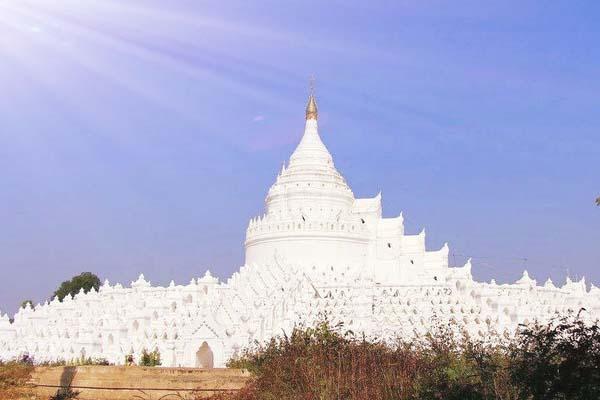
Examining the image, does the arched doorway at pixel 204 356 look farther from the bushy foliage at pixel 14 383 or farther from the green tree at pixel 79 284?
A: the green tree at pixel 79 284

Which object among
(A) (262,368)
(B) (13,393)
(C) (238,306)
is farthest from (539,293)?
(B) (13,393)

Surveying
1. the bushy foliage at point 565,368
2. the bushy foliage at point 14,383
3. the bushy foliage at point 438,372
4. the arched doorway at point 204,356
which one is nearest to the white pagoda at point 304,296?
the arched doorway at point 204,356

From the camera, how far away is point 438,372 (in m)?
14.7

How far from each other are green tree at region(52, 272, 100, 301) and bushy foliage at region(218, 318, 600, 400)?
8238cm

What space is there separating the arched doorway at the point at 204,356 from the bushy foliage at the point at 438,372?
25.3m

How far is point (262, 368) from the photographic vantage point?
16469mm

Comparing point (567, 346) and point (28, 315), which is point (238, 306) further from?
point (567, 346)

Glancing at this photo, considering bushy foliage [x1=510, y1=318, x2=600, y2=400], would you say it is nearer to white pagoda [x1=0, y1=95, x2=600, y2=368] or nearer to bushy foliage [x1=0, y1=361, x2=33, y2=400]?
bushy foliage [x1=0, y1=361, x2=33, y2=400]

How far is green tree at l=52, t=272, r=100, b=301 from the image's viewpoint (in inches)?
3718

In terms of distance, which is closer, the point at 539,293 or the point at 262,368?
the point at 262,368

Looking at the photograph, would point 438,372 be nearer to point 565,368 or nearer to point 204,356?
point 565,368

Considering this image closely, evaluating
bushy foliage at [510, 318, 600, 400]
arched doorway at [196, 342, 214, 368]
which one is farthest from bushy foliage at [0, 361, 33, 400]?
arched doorway at [196, 342, 214, 368]

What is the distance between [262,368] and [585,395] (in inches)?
333

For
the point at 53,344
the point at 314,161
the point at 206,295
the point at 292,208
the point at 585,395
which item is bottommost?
the point at 585,395
